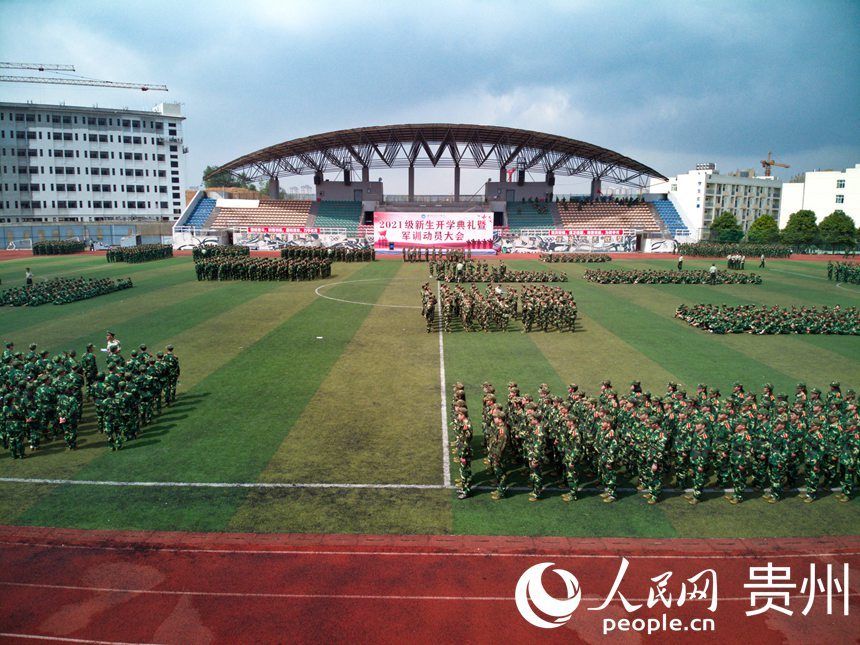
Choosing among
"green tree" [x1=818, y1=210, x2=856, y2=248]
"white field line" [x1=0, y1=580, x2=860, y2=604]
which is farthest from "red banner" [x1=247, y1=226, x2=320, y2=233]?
"green tree" [x1=818, y1=210, x2=856, y2=248]

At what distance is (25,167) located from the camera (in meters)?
81.0

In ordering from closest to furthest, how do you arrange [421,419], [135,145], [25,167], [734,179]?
[421,419] < [25,167] < [135,145] < [734,179]

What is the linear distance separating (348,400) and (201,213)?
200ft

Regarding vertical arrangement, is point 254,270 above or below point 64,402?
above

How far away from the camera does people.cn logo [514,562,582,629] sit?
6867 millimetres

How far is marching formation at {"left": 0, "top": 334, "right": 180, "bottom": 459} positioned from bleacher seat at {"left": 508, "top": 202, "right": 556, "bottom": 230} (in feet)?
184

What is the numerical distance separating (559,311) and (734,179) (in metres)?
88.4

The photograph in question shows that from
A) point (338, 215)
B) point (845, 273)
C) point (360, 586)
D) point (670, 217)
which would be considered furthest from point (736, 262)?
point (360, 586)

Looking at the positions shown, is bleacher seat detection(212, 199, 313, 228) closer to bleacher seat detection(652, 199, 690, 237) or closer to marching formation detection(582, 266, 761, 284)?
marching formation detection(582, 266, 761, 284)

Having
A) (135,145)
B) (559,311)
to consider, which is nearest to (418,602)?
(559,311)

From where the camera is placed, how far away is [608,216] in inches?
2633

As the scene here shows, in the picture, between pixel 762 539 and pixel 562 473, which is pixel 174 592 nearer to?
pixel 562 473

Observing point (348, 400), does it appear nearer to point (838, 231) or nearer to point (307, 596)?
point (307, 596)

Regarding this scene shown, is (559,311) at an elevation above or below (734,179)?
below
